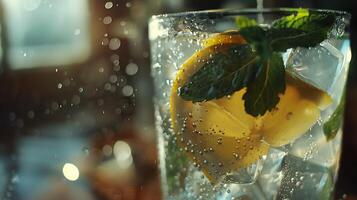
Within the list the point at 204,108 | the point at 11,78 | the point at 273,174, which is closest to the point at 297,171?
the point at 273,174

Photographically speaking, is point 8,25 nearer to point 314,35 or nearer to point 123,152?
point 123,152

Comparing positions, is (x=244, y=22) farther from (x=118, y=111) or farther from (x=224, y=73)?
(x=118, y=111)

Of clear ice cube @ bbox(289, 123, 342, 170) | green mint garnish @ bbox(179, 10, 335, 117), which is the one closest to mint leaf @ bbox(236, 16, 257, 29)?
green mint garnish @ bbox(179, 10, 335, 117)

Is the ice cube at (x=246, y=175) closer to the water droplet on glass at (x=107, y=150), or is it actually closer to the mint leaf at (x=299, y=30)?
the mint leaf at (x=299, y=30)

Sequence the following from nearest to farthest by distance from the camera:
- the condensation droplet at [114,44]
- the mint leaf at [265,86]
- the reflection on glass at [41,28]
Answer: the mint leaf at [265,86]
the reflection on glass at [41,28]
the condensation droplet at [114,44]

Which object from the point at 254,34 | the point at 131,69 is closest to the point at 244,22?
the point at 254,34

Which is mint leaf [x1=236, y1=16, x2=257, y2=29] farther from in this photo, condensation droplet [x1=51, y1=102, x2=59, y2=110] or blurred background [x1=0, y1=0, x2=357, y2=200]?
condensation droplet [x1=51, y1=102, x2=59, y2=110]

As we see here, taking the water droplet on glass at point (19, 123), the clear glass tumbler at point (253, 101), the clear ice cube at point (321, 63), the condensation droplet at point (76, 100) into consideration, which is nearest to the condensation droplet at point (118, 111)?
the condensation droplet at point (76, 100)
